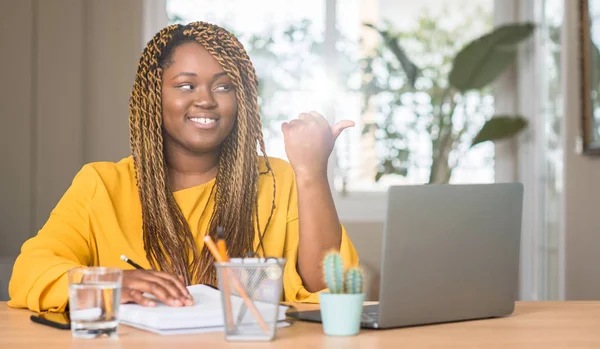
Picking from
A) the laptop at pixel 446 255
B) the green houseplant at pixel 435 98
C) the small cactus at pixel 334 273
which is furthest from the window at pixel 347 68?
the small cactus at pixel 334 273

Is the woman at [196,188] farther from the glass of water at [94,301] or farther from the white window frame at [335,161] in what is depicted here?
the white window frame at [335,161]

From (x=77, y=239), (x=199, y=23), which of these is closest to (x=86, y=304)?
(x=77, y=239)

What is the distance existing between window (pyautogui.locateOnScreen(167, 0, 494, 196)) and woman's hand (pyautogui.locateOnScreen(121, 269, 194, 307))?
133 inches

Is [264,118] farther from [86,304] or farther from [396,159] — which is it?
[86,304]

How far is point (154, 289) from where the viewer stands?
1.32 metres

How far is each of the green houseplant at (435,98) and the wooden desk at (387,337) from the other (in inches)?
126

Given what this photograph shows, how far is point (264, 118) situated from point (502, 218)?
3.42 metres

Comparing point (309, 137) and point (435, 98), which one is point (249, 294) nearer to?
point (309, 137)

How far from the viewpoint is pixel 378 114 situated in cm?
477

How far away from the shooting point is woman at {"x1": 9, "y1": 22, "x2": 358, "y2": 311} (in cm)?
175

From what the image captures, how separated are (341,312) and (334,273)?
0.06 m

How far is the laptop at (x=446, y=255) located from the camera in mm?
1231

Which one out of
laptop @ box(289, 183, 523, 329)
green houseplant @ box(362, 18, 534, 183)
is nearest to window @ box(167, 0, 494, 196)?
green houseplant @ box(362, 18, 534, 183)

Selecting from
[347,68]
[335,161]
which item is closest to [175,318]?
[335,161]
